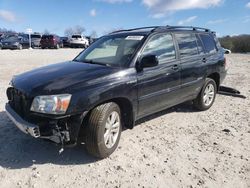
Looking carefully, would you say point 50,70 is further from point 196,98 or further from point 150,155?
point 196,98

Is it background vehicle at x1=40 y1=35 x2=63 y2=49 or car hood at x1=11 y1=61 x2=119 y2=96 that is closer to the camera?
car hood at x1=11 y1=61 x2=119 y2=96

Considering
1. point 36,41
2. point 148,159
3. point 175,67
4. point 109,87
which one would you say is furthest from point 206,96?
point 36,41

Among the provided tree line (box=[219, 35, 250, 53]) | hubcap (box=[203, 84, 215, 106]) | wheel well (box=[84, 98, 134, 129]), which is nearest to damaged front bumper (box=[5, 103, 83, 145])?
wheel well (box=[84, 98, 134, 129])

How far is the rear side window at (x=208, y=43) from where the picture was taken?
650cm

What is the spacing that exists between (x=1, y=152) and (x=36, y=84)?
1.21 meters

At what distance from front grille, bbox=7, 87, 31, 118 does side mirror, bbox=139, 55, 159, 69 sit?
1800 millimetres

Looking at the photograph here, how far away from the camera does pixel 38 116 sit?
373 centimetres

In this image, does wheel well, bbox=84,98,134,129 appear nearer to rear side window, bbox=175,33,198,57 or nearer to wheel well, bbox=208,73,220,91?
rear side window, bbox=175,33,198,57

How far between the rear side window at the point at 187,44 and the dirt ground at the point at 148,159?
4.61 ft

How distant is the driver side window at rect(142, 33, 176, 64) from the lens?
16.1ft

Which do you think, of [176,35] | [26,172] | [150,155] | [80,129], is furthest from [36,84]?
[176,35]

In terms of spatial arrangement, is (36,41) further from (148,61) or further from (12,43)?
(148,61)

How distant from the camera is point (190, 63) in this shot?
5.80m

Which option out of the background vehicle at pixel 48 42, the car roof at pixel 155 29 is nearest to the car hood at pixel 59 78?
the car roof at pixel 155 29
